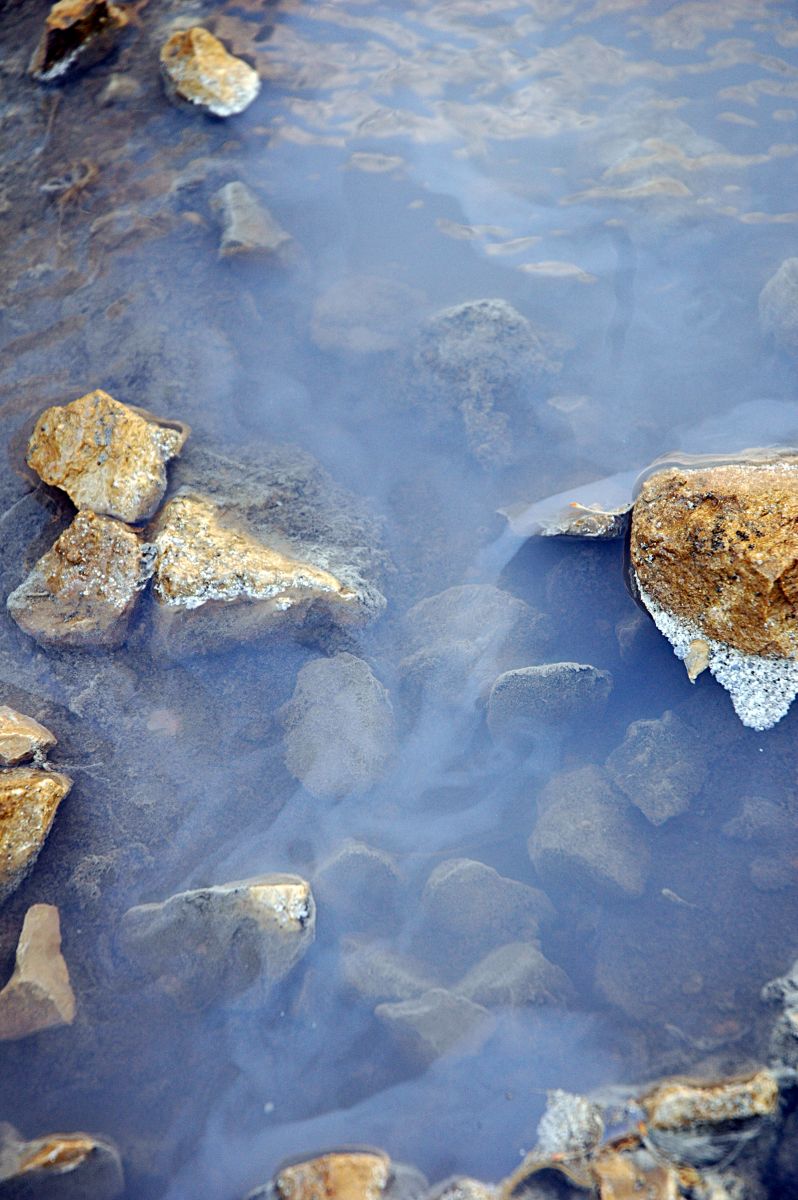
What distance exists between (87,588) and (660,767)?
2.04 meters

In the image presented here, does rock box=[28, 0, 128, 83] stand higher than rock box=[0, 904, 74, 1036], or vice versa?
rock box=[28, 0, 128, 83]

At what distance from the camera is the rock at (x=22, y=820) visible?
2.20m

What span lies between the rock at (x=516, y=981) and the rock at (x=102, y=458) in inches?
76.4

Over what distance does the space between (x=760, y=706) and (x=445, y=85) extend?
3.82 metres

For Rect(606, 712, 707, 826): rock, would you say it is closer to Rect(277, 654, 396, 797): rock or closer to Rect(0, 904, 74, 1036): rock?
Rect(277, 654, 396, 797): rock

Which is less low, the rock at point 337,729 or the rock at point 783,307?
the rock at point 783,307

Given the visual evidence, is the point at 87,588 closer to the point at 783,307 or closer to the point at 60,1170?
the point at 60,1170

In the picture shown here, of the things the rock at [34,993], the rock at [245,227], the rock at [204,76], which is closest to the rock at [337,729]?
the rock at [34,993]

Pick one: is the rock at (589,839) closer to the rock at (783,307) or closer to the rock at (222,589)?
the rock at (222,589)

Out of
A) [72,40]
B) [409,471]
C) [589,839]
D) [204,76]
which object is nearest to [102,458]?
[409,471]

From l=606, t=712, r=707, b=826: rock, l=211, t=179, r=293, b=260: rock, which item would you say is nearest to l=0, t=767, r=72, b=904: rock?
l=606, t=712, r=707, b=826: rock

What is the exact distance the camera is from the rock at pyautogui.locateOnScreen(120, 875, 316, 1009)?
2.10m

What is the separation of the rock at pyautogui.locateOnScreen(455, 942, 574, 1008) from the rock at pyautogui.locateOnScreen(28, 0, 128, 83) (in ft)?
16.5

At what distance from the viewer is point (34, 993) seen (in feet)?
6.69
